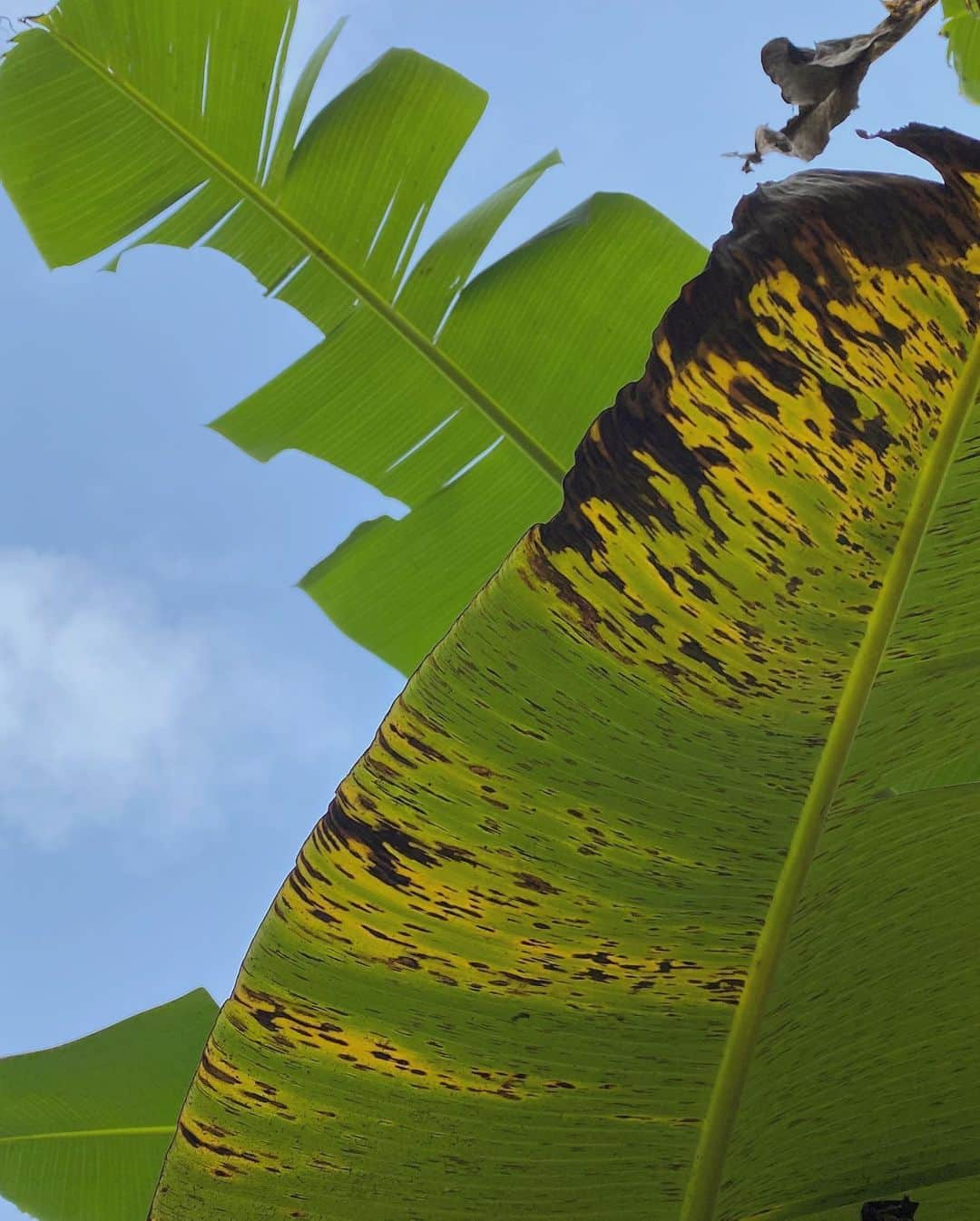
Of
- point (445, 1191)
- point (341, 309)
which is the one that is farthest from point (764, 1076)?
point (341, 309)

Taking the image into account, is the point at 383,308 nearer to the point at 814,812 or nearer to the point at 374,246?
the point at 374,246

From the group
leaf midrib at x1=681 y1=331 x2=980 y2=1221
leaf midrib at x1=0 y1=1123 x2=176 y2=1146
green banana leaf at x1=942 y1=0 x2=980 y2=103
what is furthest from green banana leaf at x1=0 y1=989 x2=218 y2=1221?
green banana leaf at x1=942 y1=0 x2=980 y2=103

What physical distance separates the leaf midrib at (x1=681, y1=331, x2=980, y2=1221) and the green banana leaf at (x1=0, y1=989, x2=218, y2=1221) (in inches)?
29.1

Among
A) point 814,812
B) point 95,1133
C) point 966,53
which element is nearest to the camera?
point 814,812

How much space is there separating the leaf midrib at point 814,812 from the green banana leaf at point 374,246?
2.90 feet

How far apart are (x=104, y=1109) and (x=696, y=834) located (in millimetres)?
960

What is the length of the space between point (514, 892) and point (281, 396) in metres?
1.06

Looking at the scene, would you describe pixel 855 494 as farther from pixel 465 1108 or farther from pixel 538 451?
pixel 538 451

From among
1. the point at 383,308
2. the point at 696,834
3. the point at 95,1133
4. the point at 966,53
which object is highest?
the point at 966,53

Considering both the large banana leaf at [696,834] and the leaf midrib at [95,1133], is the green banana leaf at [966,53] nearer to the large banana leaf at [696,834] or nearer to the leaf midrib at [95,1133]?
the large banana leaf at [696,834]

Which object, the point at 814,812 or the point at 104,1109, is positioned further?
the point at 104,1109

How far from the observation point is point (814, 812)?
52 centimetres

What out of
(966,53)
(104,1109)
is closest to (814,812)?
(104,1109)

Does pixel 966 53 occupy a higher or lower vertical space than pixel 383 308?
higher
